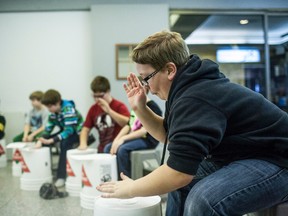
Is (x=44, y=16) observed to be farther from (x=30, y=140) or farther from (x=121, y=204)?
(x=121, y=204)

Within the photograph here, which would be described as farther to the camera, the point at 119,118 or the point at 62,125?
the point at 62,125

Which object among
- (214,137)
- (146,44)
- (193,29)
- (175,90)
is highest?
(193,29)

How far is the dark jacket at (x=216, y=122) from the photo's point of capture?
94 centimetres

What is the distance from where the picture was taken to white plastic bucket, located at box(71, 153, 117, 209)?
2160 millimetres

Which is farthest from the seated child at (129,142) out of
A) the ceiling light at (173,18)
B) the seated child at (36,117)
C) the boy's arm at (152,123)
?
the ceiling light at (173,18)

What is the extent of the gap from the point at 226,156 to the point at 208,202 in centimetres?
23

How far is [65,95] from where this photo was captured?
420 centimetres

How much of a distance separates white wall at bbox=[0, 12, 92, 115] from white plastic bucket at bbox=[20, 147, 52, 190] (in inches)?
60.1

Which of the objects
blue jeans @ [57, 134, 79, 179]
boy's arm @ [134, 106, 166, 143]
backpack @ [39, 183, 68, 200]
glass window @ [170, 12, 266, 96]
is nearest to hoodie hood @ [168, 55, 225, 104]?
boy's arm @ [134, 106, 166, 143]

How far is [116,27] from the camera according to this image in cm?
410

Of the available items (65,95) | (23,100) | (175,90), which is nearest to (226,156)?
(175,90)

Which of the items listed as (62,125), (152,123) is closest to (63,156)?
(62,125)

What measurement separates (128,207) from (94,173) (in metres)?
0.98

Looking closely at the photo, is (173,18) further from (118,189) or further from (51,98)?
(118,189)
